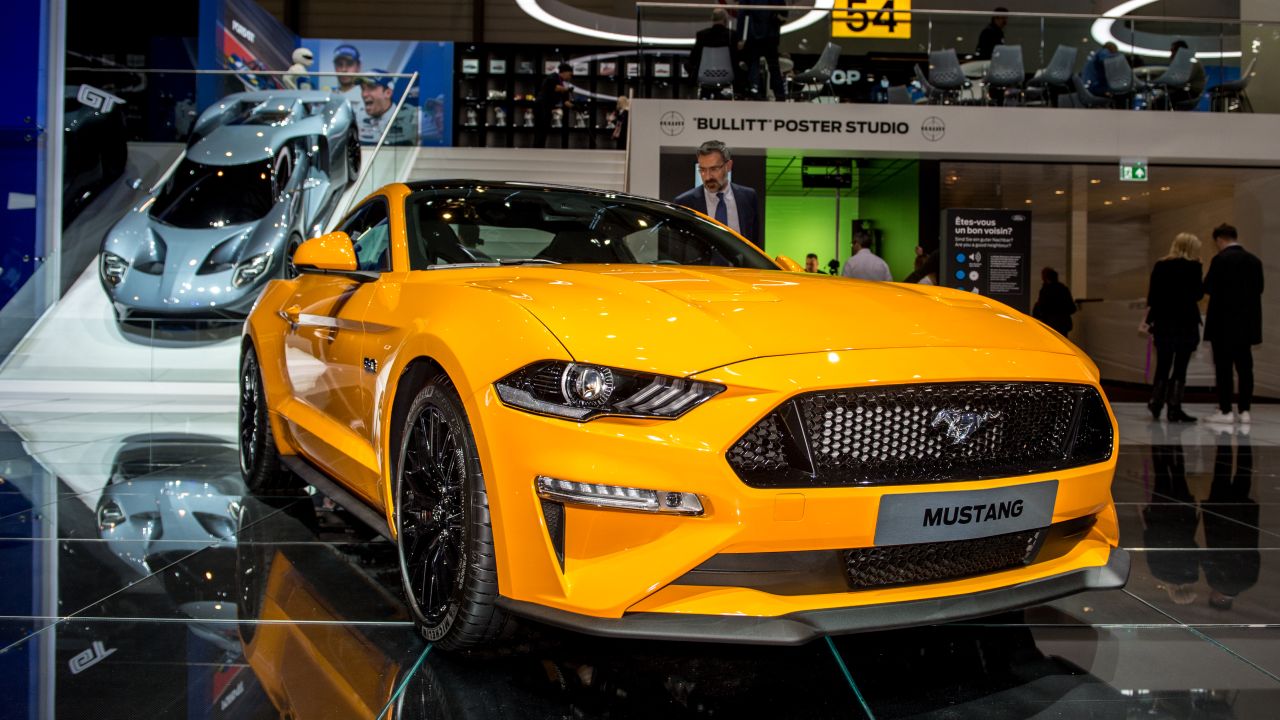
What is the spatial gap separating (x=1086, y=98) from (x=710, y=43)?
468 centimetres

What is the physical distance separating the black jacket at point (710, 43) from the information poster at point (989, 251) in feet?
10.5

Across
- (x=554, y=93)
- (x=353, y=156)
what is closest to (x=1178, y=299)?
(x=353, y=156)

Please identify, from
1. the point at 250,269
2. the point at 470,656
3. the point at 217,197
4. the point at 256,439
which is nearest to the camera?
the point at 470,656

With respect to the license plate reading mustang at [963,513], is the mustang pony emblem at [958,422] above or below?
above

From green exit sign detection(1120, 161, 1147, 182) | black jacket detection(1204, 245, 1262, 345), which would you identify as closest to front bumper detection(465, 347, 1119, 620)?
black jacket detection(1204, 245, 1262, 345)

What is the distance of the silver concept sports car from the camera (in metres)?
9.30

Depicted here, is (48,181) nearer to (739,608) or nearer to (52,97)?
(52,97)

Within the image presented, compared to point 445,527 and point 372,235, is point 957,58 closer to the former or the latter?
point 372,235

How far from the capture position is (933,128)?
10773mm

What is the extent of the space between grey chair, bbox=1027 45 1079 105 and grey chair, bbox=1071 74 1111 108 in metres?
0.11

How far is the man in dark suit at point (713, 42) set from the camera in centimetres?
1057

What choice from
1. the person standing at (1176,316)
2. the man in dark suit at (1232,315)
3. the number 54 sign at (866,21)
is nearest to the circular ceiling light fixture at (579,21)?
the number 54 sign at (866,21)

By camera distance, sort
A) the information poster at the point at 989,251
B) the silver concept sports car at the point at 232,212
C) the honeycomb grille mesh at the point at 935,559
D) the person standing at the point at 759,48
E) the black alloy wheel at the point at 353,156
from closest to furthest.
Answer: the honeycomb grille mesh at the point at 935,559 → the silver concept sports car at the point at 232,212 → the information poster at the point at 989,251 → the black alloy wheel at the point at 353,156 → the person standing at the point at 759,48

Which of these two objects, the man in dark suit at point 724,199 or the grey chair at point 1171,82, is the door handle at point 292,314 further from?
the grey chair at point 1171,82
